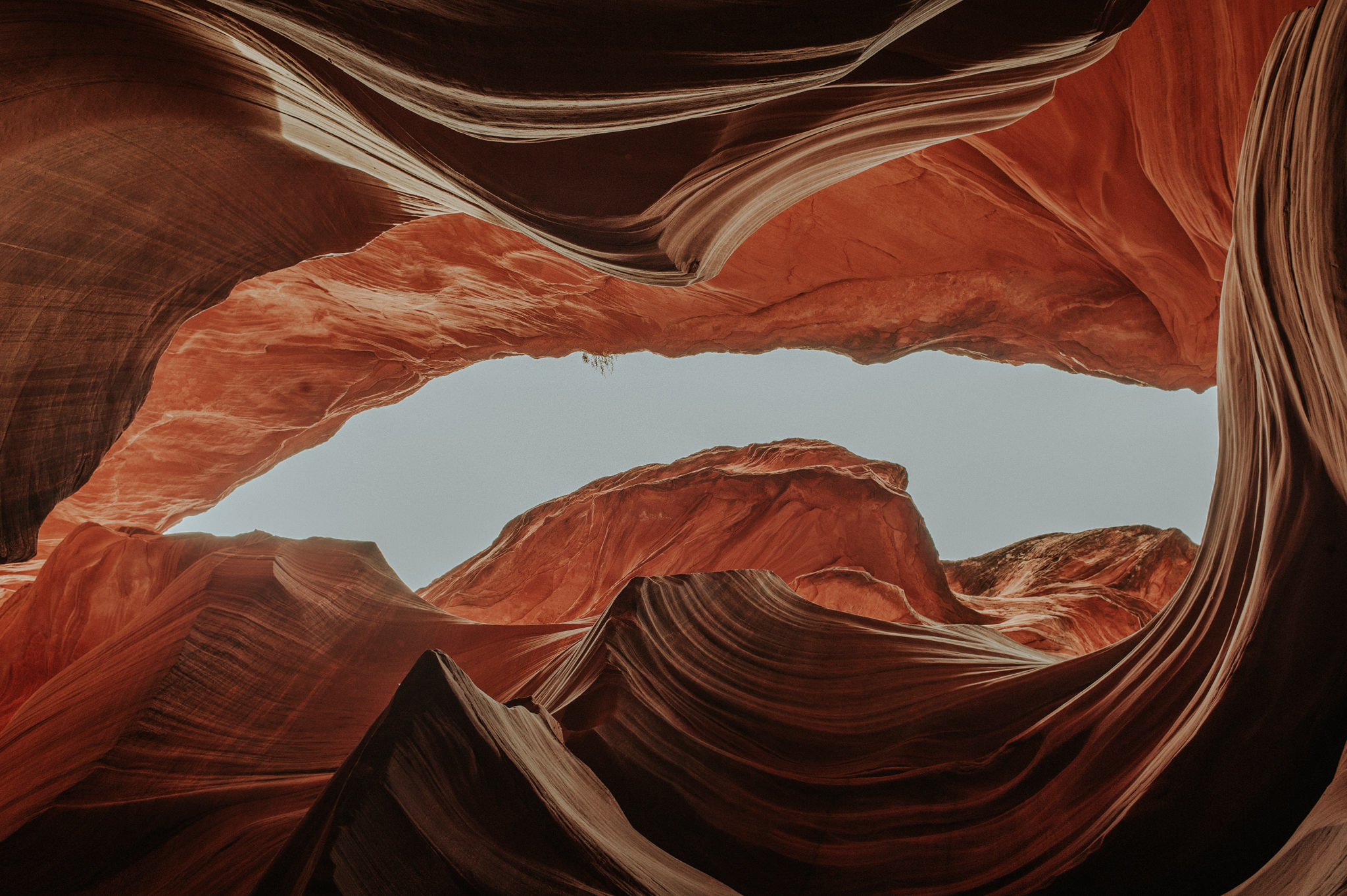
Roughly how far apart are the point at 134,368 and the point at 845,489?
8.67 meters

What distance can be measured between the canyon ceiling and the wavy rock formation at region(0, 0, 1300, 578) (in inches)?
2.0

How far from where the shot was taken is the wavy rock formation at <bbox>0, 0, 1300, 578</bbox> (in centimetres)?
408

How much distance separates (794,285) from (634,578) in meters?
5.84

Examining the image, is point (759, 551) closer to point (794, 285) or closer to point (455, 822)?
point (794, 285)

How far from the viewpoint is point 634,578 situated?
15.1ft

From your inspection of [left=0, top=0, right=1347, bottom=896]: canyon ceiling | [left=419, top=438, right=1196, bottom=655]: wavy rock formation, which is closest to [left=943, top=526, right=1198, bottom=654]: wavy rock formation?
[left=419, top=438, right=1196, bottom=655]: wavy rock formation

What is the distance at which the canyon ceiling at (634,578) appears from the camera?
8.06 ft

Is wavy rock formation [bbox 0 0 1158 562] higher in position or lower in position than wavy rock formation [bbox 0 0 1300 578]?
lower

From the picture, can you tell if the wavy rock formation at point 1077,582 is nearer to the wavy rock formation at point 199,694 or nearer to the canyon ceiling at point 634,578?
the canyon ceiling at point 634,578

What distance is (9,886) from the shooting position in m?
3.01

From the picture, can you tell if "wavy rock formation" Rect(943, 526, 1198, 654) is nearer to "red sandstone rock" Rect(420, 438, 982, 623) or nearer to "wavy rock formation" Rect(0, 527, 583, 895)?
"red sandstone rock" Rect(420, 438, 982, 623)

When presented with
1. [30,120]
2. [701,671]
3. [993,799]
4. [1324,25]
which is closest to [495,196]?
[30,120]

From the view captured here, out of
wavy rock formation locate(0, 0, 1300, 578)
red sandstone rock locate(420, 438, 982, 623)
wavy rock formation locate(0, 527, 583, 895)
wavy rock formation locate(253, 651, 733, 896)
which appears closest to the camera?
wavy rock formation locate(253, 651, 733, 896)

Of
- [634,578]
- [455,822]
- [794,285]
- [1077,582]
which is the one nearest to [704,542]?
[794,285]
